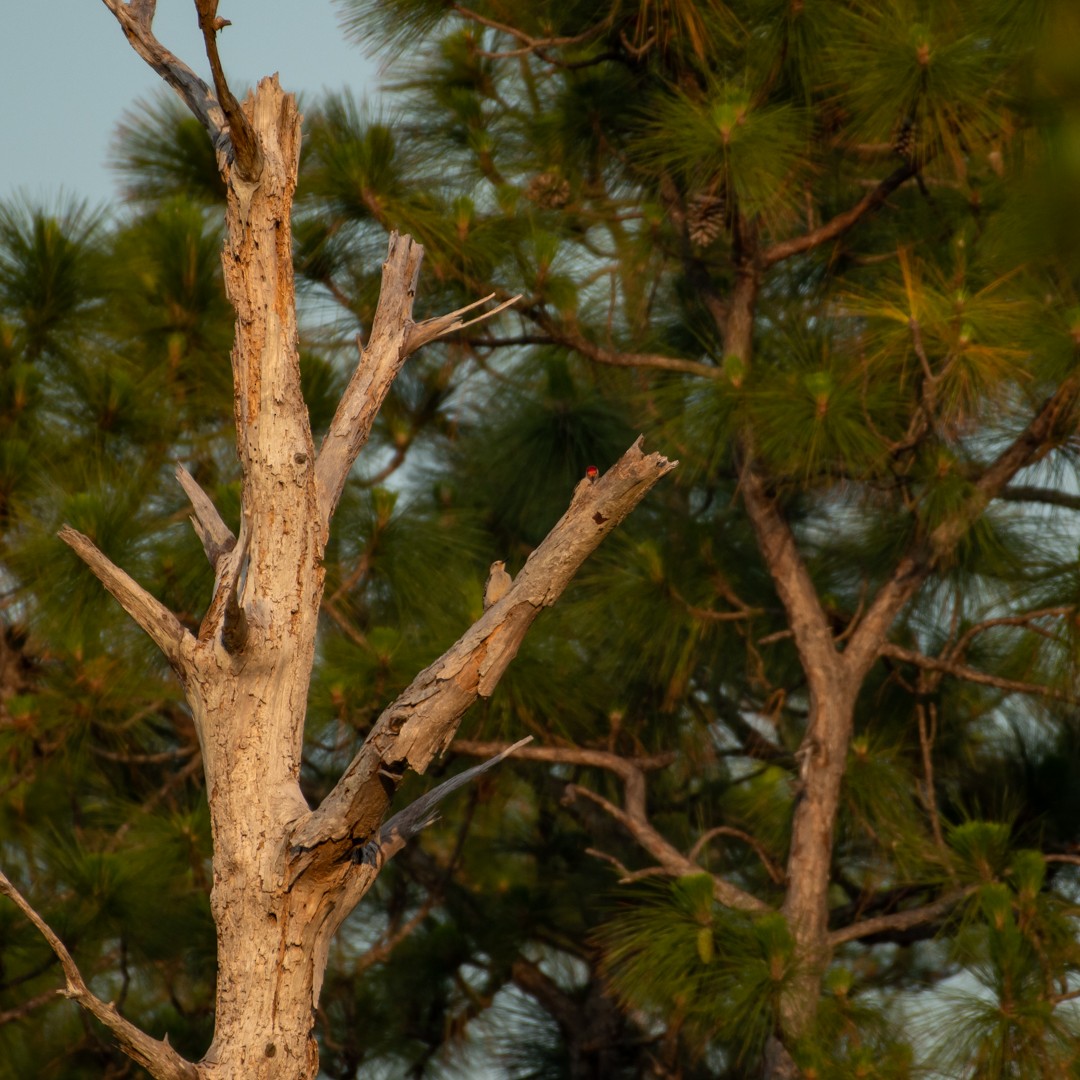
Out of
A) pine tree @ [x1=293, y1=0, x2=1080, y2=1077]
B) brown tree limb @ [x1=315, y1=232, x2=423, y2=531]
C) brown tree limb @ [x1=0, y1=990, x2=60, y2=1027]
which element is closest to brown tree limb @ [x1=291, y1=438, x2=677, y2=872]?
brown tree limb @ [x1=315, y1=232, x2=423, y2=531]

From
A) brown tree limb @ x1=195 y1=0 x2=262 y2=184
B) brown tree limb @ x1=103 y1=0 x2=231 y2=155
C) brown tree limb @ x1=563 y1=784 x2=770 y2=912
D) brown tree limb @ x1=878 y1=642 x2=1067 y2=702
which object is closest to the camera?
brown tree limb @ x1=195 y1=0 x2=262 y2=184

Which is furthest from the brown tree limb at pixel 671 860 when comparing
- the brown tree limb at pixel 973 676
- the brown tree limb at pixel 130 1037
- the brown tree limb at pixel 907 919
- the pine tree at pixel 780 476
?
the brown tree limb at pixel 130 1037

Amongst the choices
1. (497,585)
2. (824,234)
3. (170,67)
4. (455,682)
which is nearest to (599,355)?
(824,234)

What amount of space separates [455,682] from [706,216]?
1.82 m

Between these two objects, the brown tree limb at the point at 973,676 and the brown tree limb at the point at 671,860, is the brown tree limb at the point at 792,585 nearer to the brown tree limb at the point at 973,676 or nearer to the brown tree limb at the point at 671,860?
the brown tree limb at the point at 973,676

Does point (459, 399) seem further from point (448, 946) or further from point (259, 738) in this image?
point (259, 738)

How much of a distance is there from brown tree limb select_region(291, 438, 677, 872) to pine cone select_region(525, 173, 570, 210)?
6.66ft

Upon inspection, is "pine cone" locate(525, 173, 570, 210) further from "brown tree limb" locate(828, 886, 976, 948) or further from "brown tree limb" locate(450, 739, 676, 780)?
"brown tree limb" locate(828, 886, 976, 948)

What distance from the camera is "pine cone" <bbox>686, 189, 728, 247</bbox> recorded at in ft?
10.2

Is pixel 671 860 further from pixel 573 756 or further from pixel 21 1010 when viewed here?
pixel 21 1010

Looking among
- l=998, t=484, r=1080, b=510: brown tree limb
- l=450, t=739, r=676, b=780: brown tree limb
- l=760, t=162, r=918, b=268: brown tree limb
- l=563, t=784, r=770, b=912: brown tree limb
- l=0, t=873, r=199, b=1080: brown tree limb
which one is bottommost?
l=0, t=873, r=199, b=1080: brown tree limb

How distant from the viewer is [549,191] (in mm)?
3451

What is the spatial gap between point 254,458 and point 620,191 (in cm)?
204

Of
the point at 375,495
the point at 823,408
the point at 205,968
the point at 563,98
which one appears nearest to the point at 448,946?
the point at 205,968
